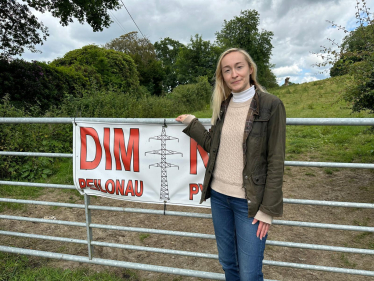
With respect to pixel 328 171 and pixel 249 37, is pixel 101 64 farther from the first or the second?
pixel 249 37

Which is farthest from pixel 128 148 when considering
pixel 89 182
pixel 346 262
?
pixel 346 262

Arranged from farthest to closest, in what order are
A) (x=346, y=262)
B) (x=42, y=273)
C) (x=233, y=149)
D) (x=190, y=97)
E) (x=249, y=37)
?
(x=249, y=37) < (x=190, y=97) < (x=346, y=262) < (x=42, y=273) < (x=233, y=149)

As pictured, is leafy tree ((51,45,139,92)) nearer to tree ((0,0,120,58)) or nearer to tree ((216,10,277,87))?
tree ((0,0,120,58))

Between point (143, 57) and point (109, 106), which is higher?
point (143, 57)

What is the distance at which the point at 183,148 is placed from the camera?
2.28 meters

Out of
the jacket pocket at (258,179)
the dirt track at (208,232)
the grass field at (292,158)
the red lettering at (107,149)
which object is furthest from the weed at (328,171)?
the red lettering at (107,149)

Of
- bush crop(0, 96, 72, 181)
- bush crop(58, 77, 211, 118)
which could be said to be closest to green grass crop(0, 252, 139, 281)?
bush crop(0, 96, 72, 181)

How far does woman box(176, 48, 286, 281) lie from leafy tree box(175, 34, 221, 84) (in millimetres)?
39146

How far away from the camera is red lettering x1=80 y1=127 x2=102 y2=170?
8.07 ft

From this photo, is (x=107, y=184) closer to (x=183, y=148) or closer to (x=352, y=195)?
(x=183, y=148)

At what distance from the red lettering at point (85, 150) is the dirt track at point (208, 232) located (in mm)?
1336

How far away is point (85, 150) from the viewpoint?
2508 mm

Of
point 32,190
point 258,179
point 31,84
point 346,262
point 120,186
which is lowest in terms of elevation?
point 346,262

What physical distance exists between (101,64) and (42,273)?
58.3 ft
